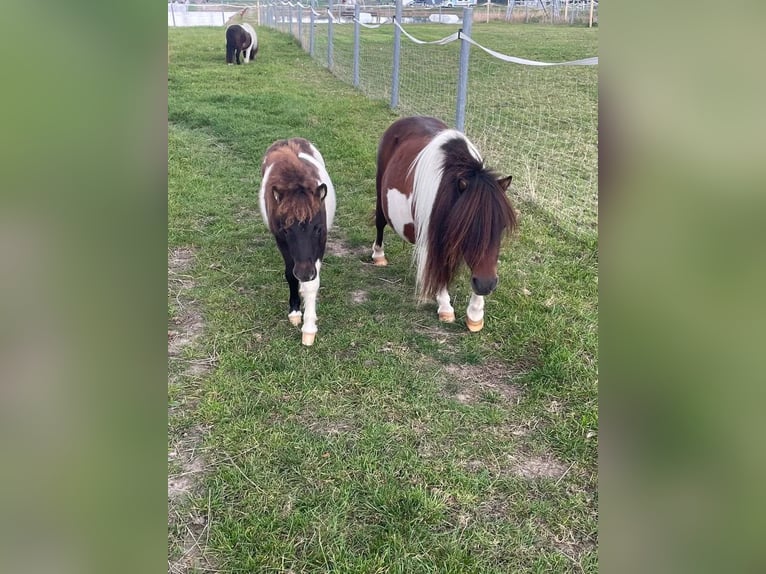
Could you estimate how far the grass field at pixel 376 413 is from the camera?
83.8 inches

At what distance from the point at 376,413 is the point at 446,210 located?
1.21 meters

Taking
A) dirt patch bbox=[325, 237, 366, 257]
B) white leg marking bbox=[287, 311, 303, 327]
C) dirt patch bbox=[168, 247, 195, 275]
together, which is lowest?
white leg marking bbox=[287, 311, 303, 327]

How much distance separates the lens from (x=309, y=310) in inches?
134

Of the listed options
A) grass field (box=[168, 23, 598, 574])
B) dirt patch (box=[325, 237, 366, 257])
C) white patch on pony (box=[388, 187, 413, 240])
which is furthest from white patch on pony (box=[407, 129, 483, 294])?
dirt patch (box=[325, 237, 366, 257])

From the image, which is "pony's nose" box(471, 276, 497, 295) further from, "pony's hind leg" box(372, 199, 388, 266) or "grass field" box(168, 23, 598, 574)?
"pony's hind leg" box(372, 199, 388, 266)

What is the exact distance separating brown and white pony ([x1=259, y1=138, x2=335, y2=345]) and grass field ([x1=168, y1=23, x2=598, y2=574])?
9.0 inches

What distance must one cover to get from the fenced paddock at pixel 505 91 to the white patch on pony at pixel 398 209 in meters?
1.25

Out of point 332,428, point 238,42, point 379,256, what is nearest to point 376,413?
point 332,428

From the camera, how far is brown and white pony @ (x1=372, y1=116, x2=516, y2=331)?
2.86 m

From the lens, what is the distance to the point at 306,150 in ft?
13.3

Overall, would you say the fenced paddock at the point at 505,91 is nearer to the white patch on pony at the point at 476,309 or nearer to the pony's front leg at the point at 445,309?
the white patch on pony at the point at 476,309
